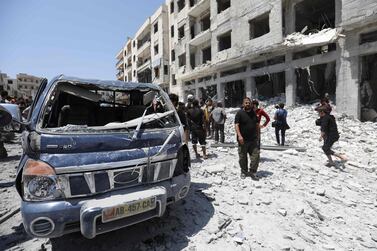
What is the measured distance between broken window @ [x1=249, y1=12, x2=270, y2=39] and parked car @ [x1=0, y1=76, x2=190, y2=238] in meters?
15.7

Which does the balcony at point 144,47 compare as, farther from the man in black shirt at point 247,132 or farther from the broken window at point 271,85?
the man in black shirt at point 247,132

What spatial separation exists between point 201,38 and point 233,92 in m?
5.95

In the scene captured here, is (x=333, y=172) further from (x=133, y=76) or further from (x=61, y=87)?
(x=133, y=76)

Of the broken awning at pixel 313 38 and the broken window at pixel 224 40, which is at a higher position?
the broken window at pixel 224 40

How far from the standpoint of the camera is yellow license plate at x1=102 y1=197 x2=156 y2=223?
2.16 meters

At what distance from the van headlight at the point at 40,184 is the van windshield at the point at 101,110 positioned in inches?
17.9

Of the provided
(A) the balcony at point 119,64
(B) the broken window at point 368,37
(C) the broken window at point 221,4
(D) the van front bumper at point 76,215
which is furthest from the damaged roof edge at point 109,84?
(A) the balcony at point 119,64

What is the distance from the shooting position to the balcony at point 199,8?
71.0 ft

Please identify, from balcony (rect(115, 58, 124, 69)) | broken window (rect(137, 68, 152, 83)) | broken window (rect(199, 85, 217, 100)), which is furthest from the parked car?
balcony (rect(115, 58, 124, 69))

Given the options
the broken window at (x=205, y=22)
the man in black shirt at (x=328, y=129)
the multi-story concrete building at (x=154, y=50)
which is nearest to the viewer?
the man in black shirt at (x=328, y=129)

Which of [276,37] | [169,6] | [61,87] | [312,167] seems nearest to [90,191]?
[61,87]

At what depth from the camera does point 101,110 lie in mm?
4051

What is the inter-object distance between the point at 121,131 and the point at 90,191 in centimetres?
74

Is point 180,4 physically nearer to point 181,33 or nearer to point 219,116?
point 181,33
